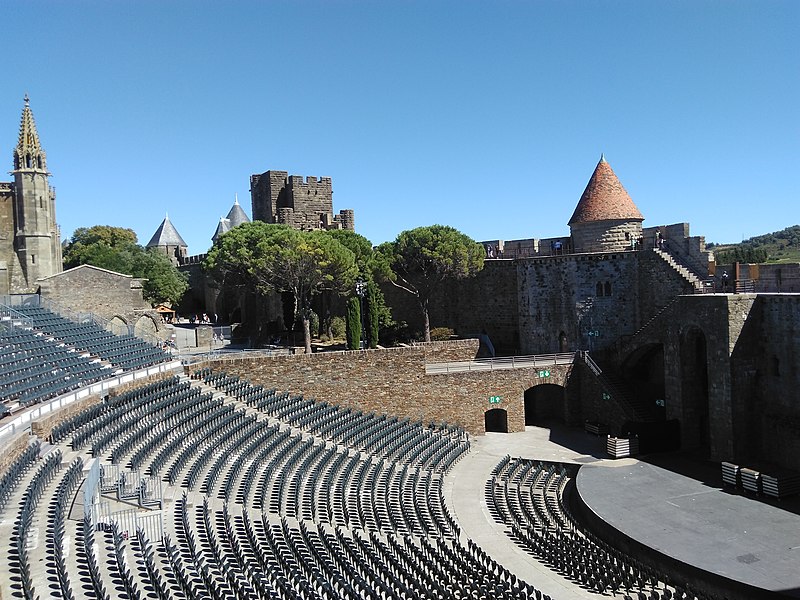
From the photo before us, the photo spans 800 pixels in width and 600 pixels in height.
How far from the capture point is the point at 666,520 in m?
18.8

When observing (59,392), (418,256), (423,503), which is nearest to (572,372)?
(418,256)

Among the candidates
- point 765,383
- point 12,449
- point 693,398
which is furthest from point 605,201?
point 12,449

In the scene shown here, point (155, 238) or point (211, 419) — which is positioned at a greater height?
point (155, 238)

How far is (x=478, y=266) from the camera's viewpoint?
36969mm

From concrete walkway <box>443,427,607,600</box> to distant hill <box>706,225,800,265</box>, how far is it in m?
31.6

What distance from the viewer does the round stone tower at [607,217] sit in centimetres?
3303

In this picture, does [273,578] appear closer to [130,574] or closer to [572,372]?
[130,574]

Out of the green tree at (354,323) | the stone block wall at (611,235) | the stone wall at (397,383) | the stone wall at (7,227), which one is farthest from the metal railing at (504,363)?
the stone wall at (7,227)

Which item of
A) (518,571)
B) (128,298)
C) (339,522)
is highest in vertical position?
(128,298)

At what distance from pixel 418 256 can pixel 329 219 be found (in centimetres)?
1457

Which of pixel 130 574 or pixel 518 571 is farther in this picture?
pixel 518 571

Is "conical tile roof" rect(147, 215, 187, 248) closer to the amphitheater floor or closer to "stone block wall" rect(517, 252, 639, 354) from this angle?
"stone block wall" rect(517, 252, 639, 354)

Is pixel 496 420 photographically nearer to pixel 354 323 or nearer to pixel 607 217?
pixel 354 323

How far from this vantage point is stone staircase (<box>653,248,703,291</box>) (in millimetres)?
29328
